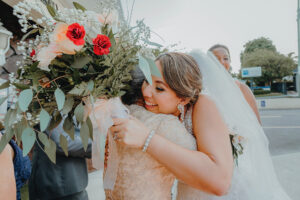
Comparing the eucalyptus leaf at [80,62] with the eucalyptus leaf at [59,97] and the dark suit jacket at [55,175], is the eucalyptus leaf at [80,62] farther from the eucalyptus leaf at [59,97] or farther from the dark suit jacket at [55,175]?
the dark suit jacket at [55,175]

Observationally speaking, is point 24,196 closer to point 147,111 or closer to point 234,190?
point 147,111

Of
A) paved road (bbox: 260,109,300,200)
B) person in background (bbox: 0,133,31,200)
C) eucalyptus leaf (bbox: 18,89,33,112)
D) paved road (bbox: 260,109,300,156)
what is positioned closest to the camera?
eucalyptus leaf (bbox: 18,89,33,112)

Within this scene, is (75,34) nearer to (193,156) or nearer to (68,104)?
(68,104)

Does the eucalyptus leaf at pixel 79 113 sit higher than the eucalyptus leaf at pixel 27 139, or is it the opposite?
the eucalyptus leaf at pixel 79 113

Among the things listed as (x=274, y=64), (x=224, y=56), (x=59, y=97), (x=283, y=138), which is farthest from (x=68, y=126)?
(x=274, y=64)

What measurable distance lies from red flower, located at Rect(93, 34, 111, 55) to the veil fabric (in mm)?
1146

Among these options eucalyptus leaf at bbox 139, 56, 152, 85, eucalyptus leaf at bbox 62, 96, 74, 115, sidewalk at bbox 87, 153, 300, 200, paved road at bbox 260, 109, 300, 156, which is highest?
eucalyptus leaf at bbox 139, 56, 152, 85

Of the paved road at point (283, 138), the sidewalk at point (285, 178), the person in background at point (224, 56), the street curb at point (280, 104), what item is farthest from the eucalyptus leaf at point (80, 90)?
the street curb at point (280, 104)

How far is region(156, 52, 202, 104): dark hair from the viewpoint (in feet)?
3.29

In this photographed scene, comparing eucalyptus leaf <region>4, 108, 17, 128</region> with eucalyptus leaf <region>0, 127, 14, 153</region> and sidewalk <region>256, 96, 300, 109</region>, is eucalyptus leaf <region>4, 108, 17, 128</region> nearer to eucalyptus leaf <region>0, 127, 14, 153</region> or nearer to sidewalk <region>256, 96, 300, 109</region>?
eucalyptus leaf <region>0, 127, 14, 153</region>

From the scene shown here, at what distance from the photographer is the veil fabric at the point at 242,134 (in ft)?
5.28

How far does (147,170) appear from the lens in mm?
943

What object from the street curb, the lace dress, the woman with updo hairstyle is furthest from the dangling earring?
the street curb

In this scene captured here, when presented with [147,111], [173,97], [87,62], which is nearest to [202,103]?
[173,97]
